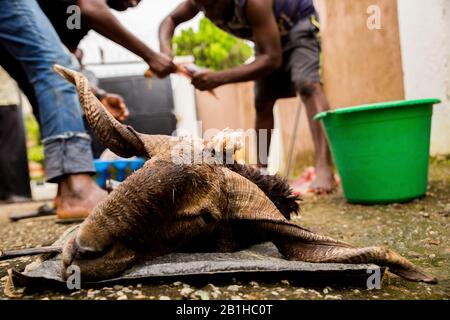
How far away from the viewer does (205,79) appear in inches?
149

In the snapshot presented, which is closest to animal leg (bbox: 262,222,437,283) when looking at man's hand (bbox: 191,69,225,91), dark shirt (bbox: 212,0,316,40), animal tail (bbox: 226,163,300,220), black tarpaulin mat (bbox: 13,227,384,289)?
black tarpaulin mat (bbox: 13,227,384,289)

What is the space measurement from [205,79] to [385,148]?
1.58 meters

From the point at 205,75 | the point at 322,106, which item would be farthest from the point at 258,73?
the point at 322,106

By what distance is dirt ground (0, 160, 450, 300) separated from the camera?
135 cm

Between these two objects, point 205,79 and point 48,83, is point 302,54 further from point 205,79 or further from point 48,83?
point 48,83

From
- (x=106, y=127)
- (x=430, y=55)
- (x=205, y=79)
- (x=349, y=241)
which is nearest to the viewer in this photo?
(x=106, y=127)

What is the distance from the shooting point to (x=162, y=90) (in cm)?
1075

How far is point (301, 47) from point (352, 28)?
65.2 inches

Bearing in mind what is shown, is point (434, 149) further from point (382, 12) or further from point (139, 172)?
point (139, 172)

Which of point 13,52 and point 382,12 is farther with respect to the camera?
point 382,12

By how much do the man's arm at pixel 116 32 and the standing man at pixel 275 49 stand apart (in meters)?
0.39

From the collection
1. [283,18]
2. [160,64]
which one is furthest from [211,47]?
[160,64]

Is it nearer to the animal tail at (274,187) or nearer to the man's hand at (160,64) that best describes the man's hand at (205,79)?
the man's hand at (160,64)

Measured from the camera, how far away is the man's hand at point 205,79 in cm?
378
